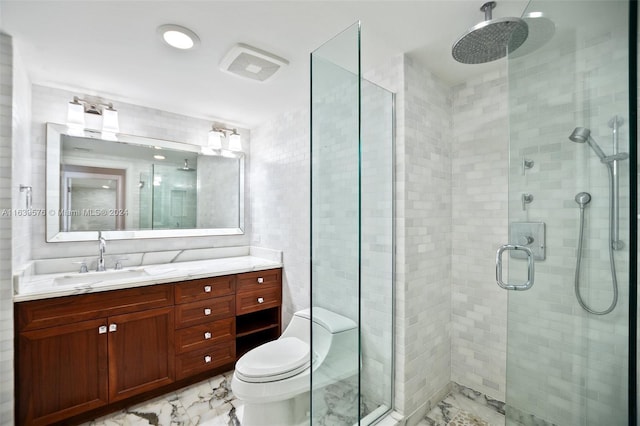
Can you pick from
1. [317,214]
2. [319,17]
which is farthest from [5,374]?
[319,17]

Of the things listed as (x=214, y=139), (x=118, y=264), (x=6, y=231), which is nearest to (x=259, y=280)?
(x=118, y=264)

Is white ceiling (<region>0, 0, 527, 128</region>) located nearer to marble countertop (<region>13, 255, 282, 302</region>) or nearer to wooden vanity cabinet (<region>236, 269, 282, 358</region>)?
marble countertop (<region>13, 255, 282, 302</region>)

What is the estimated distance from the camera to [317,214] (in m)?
1.31

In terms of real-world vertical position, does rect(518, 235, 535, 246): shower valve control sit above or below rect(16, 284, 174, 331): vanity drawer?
above

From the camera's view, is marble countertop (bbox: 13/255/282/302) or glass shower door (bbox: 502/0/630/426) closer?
glass shower door (bbox: 502/0/630/426)

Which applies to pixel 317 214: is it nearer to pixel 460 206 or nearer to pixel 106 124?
pixel 460 206

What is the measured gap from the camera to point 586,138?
1.04 metres

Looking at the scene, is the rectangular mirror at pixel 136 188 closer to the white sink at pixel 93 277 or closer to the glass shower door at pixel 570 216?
the white sink at pixel 93 277

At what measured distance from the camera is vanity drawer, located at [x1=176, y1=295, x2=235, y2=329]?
7.11 feet

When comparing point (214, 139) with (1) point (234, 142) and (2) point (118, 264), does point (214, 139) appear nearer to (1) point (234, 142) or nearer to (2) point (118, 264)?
(1) point (234, 142)

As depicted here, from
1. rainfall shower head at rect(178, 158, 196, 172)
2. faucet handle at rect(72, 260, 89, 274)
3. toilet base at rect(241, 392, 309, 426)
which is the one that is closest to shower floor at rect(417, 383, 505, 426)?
toilet base at rect(241, 392, 309, 426)

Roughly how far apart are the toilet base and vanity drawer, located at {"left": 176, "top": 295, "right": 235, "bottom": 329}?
0.81m

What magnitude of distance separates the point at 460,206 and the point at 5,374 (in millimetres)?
2980

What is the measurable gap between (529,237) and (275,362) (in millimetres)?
1568
